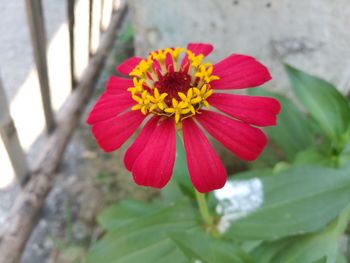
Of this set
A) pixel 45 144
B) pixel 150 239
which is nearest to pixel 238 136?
pixel 150 239

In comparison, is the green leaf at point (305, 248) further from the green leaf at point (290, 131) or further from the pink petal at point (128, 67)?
the pink petal at point (128, 67)

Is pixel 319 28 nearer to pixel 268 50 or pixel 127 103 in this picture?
pixel 268 50

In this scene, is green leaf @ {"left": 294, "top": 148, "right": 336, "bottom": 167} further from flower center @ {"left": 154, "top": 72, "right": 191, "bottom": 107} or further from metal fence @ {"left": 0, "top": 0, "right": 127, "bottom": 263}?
metal fence @ {"left": 0, "top": 0, "right": 127, "bottom": 263}

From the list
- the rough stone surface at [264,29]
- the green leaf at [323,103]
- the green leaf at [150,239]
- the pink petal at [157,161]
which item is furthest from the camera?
the rough stone surface at [264,29]

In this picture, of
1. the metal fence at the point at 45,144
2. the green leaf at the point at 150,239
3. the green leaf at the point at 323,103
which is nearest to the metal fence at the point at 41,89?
the metal fence at the point at 45,144

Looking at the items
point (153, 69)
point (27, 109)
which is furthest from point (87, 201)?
point (153, 69)
